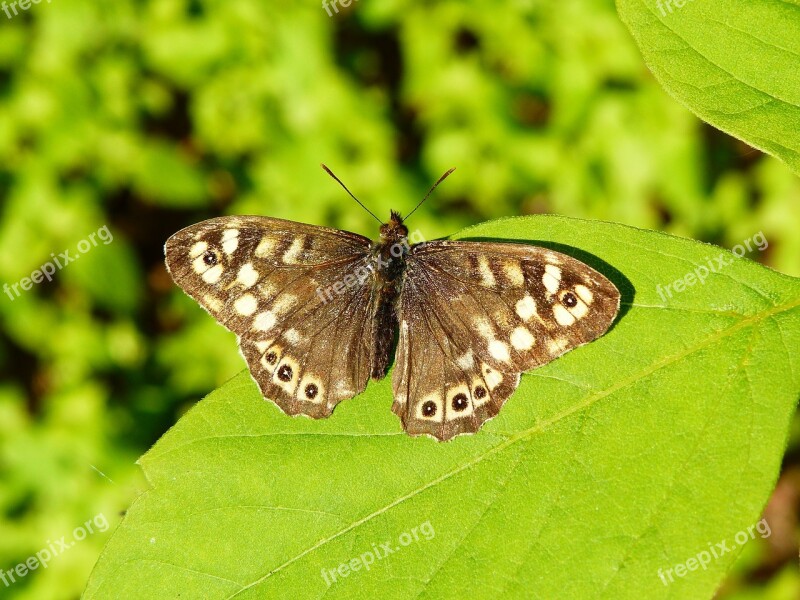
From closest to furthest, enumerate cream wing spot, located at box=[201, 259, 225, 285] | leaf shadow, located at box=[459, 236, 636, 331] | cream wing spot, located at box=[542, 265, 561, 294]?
leaf shadow, located at box=[459, 236, 636, 331] < cream wing spot, located at box=[542, 265, 561, 294] < cream wing spot, located at box=[201, 259, 225, 285]

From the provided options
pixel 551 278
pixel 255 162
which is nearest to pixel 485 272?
pixel 551 278

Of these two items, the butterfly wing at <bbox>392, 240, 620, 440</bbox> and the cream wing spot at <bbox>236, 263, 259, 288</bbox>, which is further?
the cream wing spot at <bbox>236, 263, 259, 288</bbox>

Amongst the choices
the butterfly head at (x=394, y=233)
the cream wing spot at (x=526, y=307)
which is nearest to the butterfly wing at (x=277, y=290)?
the butterfly head at (x=394, y=233)

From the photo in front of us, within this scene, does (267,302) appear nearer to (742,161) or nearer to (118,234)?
(118,234)

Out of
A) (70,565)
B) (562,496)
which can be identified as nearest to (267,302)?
(562,496)

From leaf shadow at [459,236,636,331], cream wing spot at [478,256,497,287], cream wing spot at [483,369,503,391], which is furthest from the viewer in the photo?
cream wing spot at [478,256,497,287]

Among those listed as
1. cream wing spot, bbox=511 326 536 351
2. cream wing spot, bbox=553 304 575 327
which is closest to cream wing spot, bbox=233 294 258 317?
cream wing spot, bbox=511 326 536 351

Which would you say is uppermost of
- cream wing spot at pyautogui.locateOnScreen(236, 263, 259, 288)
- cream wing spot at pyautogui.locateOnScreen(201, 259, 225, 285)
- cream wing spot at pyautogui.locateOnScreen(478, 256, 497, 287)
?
cream wing spot at pyautogui.locateOnScreen(201, 259, 225, 285)

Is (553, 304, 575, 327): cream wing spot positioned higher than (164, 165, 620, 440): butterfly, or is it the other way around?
(164, 165, 620, 440): butterfly

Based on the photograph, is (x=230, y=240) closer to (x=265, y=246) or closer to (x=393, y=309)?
(x=265, y=246)

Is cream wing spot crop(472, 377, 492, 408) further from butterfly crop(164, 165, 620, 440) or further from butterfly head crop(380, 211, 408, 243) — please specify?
butterfly head crop(380, 211, 408, 243)
